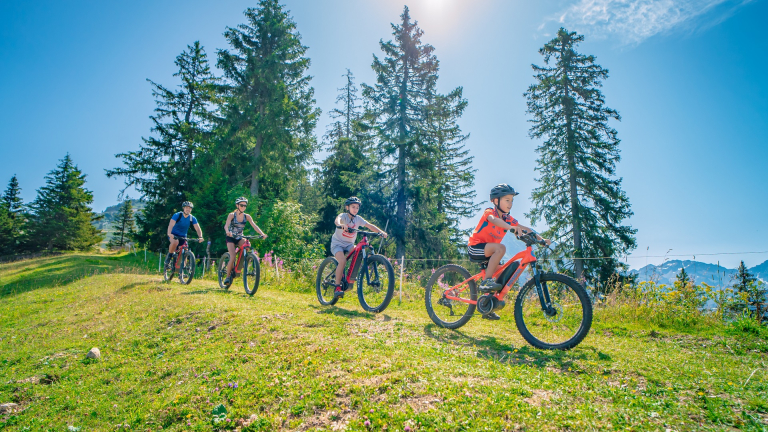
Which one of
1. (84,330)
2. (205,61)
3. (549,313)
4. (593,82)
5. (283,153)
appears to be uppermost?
(205,61)

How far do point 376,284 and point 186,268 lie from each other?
286 inches

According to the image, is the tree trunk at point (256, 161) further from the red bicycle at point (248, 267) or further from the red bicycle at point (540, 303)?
the red bicycle at point (540, 303)

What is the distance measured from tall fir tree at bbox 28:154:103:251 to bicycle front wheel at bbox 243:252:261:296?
144 ft

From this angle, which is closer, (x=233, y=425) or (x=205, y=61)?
(x=233, y=425)

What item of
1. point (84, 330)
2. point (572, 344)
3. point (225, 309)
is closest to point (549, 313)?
point (572, 344)

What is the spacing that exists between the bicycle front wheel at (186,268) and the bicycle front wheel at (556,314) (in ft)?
31.8

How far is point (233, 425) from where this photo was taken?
2982mm

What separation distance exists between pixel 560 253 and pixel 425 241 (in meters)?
8.12

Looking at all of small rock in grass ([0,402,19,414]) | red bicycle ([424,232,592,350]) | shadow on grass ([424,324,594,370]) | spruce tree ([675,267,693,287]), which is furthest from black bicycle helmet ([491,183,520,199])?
small rock in grass ([0,402,19,414])

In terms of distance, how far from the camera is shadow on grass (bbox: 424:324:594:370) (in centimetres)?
400

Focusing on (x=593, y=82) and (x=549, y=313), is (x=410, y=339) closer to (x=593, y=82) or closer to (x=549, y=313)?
(x=549, y=313)

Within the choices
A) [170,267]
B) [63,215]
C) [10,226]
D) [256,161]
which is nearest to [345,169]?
[256,161]

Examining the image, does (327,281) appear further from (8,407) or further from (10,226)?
(10,226)

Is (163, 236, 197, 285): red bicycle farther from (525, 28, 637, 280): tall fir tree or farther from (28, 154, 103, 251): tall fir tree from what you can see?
(28, 154, 103, 251): tall fir tree
